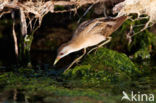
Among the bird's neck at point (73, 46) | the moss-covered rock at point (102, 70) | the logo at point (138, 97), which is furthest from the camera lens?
the bird's neck at point (73, 46)

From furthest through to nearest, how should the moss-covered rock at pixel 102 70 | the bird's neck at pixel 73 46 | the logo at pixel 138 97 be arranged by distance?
the bird's neck at pixel 73 46, the moss-covered rock at pixel 102 70, the logo at pixel 138 97

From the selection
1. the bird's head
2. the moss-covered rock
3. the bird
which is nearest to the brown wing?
the bird

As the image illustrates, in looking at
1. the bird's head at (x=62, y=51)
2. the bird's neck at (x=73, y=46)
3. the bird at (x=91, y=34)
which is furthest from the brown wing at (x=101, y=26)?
the bird's head at (x=62, y=51)

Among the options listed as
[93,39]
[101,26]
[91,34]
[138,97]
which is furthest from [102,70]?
[138,97]

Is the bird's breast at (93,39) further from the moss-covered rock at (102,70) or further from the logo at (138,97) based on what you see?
the logo at (138,97)

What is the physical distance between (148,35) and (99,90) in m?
3.75

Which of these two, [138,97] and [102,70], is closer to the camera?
[138,97]

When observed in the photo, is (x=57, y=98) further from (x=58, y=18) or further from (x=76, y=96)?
(x=58, y=18)

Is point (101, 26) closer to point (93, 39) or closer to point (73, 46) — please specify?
point (93, 39)

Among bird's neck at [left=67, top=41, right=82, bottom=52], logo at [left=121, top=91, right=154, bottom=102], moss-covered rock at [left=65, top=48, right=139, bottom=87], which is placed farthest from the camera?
bird's neck at [left=67, top=41, right=82, bottom=52]

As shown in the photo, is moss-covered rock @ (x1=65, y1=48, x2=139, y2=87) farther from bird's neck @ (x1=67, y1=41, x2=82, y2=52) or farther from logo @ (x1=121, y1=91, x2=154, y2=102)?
logo @ (x1=121, y1=91, x2=154, y2=102)

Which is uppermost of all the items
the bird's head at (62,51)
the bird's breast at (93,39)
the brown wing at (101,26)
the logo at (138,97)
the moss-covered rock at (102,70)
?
the brown wing at (101,26)

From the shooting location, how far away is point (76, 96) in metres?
6.53

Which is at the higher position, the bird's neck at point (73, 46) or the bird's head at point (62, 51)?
the bird's neck at point (73, 46)
